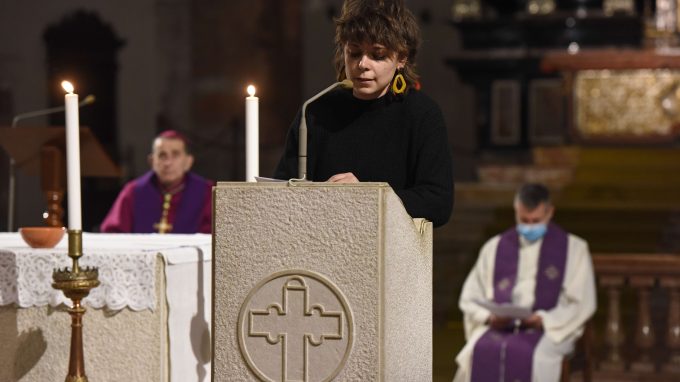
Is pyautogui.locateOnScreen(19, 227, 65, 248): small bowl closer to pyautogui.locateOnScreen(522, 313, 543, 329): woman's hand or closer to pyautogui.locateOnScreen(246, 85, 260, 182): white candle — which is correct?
pyautogui.locateOnScreen(246, 85, 260, 182): white candle

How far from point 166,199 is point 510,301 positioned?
204 cm

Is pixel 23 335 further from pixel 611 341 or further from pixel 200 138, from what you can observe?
pixel 200 138

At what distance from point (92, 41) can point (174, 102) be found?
1.16 m

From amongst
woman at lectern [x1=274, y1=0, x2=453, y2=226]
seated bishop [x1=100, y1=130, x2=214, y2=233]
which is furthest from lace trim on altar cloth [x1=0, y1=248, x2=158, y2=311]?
seated bishop [x1=100, y1=130, x2=214, y2=233]

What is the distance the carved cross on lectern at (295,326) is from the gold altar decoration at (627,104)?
10756 millimetres

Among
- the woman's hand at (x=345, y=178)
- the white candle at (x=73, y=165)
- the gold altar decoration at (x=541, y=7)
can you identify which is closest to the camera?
the woman's hand at (x=345, y=178)

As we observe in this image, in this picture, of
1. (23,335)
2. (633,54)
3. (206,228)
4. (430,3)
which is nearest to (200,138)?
(430,3)

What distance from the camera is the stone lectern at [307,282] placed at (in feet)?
10.1

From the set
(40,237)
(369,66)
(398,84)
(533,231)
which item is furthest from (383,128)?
(533,231)

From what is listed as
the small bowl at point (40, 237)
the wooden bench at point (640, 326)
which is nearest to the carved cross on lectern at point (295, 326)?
the small bowl at point (40, 237)

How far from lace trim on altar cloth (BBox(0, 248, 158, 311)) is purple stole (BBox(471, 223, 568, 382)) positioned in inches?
128

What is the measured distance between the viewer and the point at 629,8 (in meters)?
14.0

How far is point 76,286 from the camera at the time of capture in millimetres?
3758

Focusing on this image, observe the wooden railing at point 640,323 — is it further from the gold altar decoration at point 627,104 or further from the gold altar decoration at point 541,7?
the gold altar decoration at point 541,7
